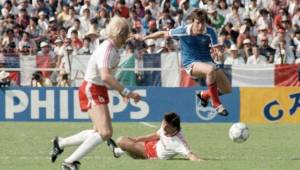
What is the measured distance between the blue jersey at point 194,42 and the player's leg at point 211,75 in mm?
170

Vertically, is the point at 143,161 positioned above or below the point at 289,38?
below

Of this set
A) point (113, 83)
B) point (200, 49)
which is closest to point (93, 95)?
point (113, 83)

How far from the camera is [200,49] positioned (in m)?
17.5

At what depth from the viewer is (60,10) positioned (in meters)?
29.3

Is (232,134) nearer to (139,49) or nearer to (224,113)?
(224,113)

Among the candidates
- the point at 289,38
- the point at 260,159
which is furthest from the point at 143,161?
the point at 289,38

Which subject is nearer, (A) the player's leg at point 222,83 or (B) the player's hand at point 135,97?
(B) the player's hand at point 135,97

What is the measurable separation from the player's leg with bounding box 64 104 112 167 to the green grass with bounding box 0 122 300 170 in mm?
985

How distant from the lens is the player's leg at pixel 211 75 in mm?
17312

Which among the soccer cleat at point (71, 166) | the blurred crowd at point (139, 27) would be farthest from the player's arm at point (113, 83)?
the blurred crowd at point (139, 27)

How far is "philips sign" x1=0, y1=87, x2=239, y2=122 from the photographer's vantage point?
23609mm

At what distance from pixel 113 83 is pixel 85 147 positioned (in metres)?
0.90

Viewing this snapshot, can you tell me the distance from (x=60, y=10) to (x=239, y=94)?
291 inches

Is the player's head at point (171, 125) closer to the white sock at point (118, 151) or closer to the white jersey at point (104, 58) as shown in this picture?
the white sock at point (118, 151)
